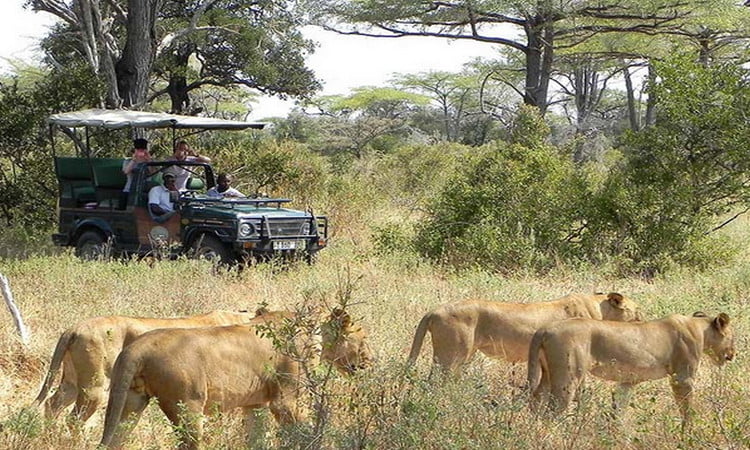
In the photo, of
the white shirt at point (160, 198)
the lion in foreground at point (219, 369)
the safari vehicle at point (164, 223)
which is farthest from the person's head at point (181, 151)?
the lion in foreground at point (219, 369)

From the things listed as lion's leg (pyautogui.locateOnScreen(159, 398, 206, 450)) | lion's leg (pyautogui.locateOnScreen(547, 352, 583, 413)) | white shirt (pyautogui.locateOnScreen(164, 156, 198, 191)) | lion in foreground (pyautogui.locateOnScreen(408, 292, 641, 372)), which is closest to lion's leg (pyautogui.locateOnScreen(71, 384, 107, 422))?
Answer: lion's leg (pyautogui.locateOnScreen(159, 398, 206, 450))

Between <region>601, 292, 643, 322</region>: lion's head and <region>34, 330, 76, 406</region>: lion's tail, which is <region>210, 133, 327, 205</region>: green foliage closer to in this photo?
<region>601, 292, 643, 322</region>: lion's head

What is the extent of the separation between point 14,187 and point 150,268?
24.3 feet

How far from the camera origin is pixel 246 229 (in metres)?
11.8

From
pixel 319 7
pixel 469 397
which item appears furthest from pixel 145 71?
pixel 469 397

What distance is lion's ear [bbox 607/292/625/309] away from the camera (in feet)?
23.2

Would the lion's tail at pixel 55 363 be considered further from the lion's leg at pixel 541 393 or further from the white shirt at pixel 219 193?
the white shirt at pixel 219 193

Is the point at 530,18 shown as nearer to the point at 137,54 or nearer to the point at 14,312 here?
the point at 137,54

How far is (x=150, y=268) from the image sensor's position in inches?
414

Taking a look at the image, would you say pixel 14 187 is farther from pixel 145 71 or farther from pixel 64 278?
pixel 64 278

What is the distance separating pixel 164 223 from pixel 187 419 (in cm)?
779

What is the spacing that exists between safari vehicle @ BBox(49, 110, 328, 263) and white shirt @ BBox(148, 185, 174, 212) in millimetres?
104

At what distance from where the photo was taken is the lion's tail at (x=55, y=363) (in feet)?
18.2

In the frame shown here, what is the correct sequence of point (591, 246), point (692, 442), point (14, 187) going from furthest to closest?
point (14, 187)
point (591, 246)
point (692, 442)
